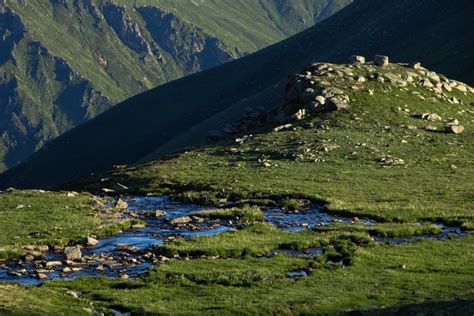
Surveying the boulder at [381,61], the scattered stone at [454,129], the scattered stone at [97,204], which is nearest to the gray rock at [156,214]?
the scattered stone at [97,204]

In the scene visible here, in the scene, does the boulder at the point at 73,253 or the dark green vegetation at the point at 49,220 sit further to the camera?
the dark green vegetation at the point at 49,220

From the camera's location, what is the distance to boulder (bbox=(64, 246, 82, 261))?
41250 millimetres

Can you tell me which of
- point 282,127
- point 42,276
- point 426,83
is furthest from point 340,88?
point 42,276

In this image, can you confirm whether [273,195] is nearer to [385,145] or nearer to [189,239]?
[189,239]

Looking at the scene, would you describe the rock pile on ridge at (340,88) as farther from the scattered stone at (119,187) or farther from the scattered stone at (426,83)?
the scattered stone at (119,187)

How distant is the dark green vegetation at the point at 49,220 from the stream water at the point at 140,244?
5.01ft

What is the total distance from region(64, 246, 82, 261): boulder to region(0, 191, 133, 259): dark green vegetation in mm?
2778

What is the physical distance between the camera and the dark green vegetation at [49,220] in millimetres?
45438

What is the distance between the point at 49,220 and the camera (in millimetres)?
51875

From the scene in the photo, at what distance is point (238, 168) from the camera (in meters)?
72.2

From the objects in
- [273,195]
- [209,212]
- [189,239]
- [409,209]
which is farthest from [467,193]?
[189,239]

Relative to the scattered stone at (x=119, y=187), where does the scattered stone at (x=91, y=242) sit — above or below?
below

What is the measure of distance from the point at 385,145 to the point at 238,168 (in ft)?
53.6

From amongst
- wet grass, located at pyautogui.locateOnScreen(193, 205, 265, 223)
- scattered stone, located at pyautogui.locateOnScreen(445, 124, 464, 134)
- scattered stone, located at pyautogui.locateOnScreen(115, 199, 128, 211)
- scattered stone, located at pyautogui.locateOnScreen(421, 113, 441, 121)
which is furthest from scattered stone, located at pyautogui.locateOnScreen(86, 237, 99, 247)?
scattered stone, located at pyautogui.locateOnScreen(421, 113, 441, 121)
